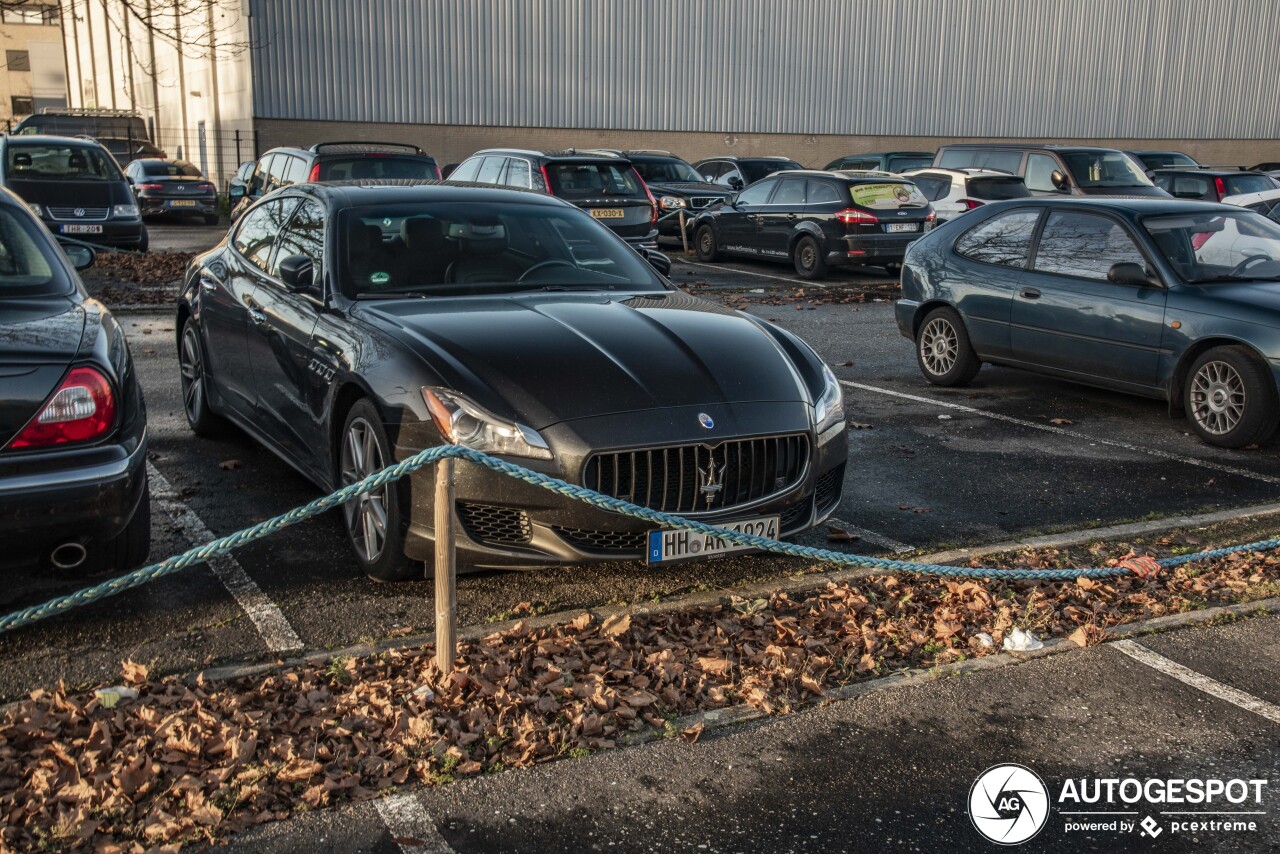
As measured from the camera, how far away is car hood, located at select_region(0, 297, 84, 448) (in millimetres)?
4391

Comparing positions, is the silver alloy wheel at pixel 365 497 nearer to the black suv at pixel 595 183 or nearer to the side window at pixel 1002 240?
the side window at pixel 1002 240

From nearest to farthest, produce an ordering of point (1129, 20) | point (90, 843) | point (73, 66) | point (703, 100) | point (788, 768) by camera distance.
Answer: point (90, 843) → point (788, 768) → point (703, 100) → point (1129, 20) → point (73, 66)

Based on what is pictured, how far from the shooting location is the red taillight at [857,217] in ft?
57.5

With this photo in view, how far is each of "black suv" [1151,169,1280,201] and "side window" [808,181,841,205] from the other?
6138 millimetres

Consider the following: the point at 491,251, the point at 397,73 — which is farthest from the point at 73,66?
the point at 491,251

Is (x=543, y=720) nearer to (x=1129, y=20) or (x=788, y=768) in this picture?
(x=788, y=768)

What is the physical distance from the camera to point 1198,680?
4.55 metres

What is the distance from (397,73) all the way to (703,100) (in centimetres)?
871

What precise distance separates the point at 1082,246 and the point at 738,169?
17.7m

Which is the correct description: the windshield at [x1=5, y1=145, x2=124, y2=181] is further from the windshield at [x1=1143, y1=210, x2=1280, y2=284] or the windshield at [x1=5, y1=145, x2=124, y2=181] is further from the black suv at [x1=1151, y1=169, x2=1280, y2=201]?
the black suv at [x1=1151, y1=169, x2=1280, y2=201]

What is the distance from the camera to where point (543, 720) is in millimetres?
4035

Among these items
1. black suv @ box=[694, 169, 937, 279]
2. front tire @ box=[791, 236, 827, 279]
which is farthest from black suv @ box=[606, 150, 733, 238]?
front tire @ box=[791, 236, 827, 279]

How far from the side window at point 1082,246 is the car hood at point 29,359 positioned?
22.7 ft

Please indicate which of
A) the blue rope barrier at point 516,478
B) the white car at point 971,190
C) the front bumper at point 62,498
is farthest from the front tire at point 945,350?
the white car at point 971,190
